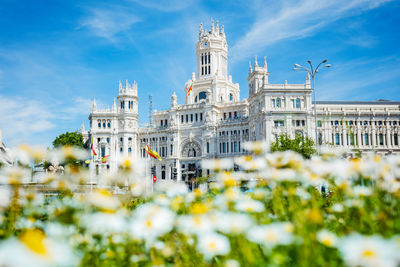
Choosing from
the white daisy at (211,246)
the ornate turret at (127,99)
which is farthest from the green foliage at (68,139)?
the white daisy at (211,246)

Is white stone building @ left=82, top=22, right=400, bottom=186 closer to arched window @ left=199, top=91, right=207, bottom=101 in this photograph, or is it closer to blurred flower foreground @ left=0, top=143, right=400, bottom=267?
arched window @ left=199, top=91, right=207, bottom=101

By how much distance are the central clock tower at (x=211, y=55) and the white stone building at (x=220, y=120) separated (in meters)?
0.25

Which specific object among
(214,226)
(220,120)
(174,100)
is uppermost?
(174,100)

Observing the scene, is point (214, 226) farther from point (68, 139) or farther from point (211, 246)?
point (68, 139)

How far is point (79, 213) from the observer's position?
4.27 meters

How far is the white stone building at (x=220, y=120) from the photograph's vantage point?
194 ft

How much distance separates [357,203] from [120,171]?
315 cm

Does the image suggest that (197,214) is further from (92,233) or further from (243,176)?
(243,176)

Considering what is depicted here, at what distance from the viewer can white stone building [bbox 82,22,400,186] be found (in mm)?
59031

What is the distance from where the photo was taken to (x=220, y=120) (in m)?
74.7

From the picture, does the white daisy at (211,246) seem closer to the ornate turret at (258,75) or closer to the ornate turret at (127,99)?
the ornate turret at (258,75)

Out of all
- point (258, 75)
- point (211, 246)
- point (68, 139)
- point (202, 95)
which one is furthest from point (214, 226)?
point (68, 139)

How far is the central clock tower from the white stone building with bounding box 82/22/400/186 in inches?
9.9

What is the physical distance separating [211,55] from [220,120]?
19.7 metres
